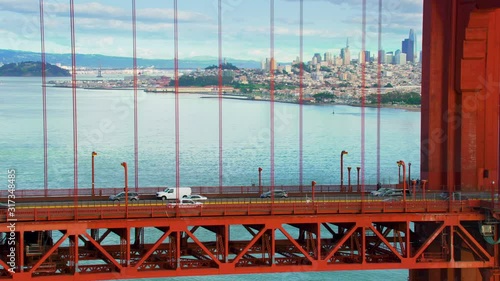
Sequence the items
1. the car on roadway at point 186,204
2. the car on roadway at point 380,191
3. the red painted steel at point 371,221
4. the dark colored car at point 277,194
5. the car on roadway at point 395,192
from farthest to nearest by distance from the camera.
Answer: the car on roadway at point 380,191
the car on roadway at point 395,192
the dark colored car at point 277,194
the car on roadway at point 186,204
the red painted steel at point 371,221

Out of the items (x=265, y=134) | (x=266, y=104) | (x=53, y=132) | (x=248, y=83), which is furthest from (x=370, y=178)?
(x=266, y=104)

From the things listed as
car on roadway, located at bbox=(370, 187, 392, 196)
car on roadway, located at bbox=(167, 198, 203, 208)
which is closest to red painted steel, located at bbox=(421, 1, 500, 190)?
car on roadway, located at bbox=(370, 187, 392, 196)

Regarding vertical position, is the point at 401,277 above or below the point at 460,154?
below

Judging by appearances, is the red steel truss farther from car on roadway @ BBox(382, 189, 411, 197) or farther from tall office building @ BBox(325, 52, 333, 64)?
tall office building @ BBox(325, 52, 333, 64)

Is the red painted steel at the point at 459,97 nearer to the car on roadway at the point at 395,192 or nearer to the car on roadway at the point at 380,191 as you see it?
the car on roadway at the point at 395,192

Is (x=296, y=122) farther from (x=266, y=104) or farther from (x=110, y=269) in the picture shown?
(x=110, y=269)

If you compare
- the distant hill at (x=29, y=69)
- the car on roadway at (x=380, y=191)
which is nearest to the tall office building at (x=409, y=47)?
the distant hill at (x=29, y=69)

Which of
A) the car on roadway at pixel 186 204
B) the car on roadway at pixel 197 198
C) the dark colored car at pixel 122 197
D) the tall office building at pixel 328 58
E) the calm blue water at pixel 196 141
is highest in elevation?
the tall office building at pixel 328 58
